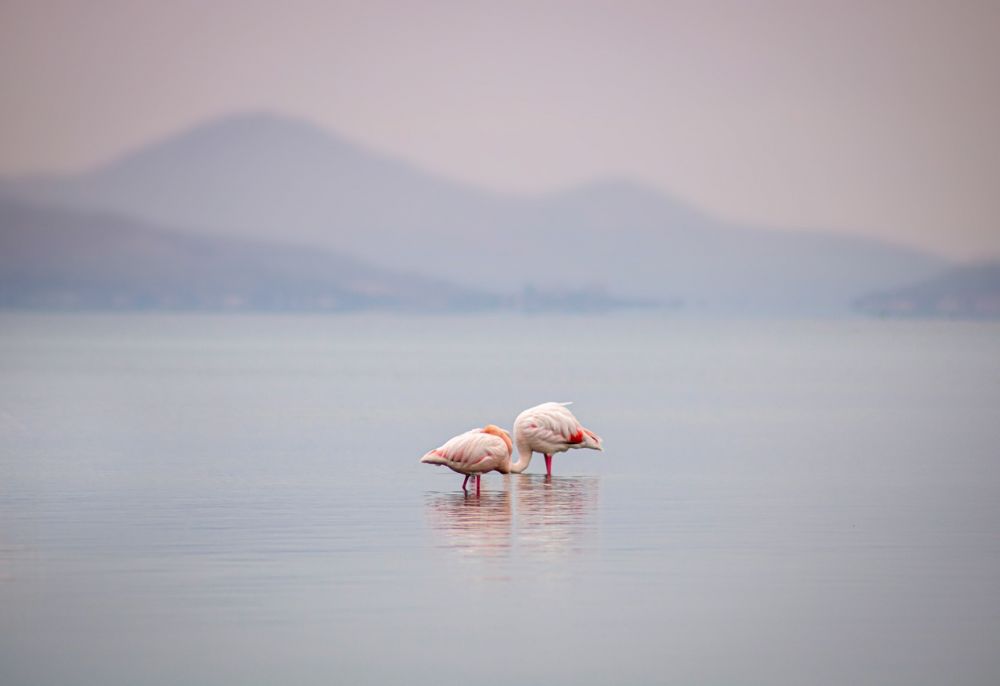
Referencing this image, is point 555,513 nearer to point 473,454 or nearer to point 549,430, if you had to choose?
point 473,454

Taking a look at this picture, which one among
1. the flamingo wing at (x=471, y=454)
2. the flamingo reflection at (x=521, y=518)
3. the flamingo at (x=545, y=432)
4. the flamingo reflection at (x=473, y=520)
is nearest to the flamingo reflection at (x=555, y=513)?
the flamingo reflection at (x=521, y=518)

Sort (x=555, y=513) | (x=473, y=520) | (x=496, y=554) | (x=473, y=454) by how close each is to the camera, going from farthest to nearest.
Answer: (x=473, y=454), (x=555, y=513), (x=473, y=520), (x=496, y=554)

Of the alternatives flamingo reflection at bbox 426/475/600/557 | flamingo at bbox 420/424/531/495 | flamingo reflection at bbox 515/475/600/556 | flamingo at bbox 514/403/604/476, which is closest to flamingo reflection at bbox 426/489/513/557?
flamingo reflection at bbox 426/475/600/557

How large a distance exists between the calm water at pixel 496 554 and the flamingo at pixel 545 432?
1.49ft

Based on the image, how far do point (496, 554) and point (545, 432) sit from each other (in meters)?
6.25

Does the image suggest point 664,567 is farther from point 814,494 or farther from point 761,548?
point 814,494

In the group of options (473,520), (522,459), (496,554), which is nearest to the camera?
(496,554)

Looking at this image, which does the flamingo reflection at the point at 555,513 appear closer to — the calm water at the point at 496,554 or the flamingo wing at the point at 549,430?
the calm water at the point at 496,554

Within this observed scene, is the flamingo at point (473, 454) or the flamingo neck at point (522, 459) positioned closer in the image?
the flamingo at point (473, 454)

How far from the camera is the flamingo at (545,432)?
68.7ft

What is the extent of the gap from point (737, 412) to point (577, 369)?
24217 millimetres

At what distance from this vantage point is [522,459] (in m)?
20.8

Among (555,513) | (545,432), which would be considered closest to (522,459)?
(545,432)

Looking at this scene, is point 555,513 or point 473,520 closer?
point 473,520
